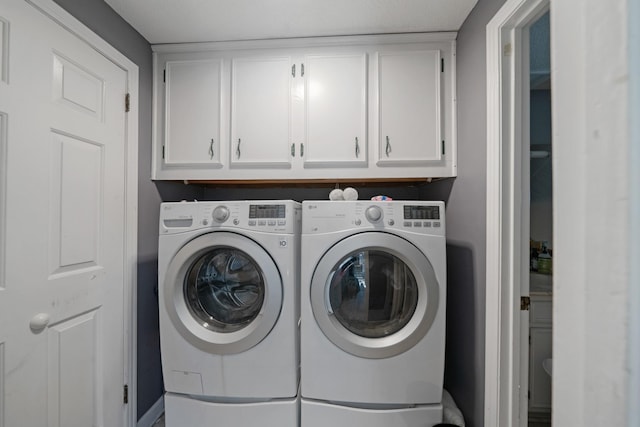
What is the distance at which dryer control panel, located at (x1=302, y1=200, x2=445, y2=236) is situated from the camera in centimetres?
124

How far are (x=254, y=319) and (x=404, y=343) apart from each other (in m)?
0.70

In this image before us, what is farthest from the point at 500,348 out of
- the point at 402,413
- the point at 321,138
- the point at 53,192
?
the point at 53,192

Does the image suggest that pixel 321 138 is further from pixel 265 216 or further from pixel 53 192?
pixel 53 192

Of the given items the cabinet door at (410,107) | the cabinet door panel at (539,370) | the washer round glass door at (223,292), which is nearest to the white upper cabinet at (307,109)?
the cabinet door at (410,107)

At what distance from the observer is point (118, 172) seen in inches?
53.8

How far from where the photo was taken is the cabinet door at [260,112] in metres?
1.58

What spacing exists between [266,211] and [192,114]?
820mm

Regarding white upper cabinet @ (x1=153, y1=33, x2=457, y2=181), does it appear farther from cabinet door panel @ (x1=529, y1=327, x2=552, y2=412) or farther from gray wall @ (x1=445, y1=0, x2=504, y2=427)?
cabinet door panel @ (x1=529, y1=327, x2=552, y2=412)

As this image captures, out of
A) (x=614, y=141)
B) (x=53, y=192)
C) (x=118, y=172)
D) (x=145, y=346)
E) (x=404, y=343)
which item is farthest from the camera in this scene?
(x=145, y=346)

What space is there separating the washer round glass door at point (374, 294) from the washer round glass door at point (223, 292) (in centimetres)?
24

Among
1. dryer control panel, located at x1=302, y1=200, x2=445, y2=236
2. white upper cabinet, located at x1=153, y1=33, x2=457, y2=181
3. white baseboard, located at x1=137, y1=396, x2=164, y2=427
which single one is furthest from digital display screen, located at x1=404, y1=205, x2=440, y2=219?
white baseboard, located at x1=137, y1=396, x2=164, y2=427

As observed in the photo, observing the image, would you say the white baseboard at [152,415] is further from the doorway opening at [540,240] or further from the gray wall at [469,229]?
the doorway opening at [540,240]

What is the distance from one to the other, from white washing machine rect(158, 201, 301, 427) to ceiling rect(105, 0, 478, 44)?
953 millimetres

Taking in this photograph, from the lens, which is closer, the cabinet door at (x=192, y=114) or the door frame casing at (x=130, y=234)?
the door frame casing at (x=130, y=234)
